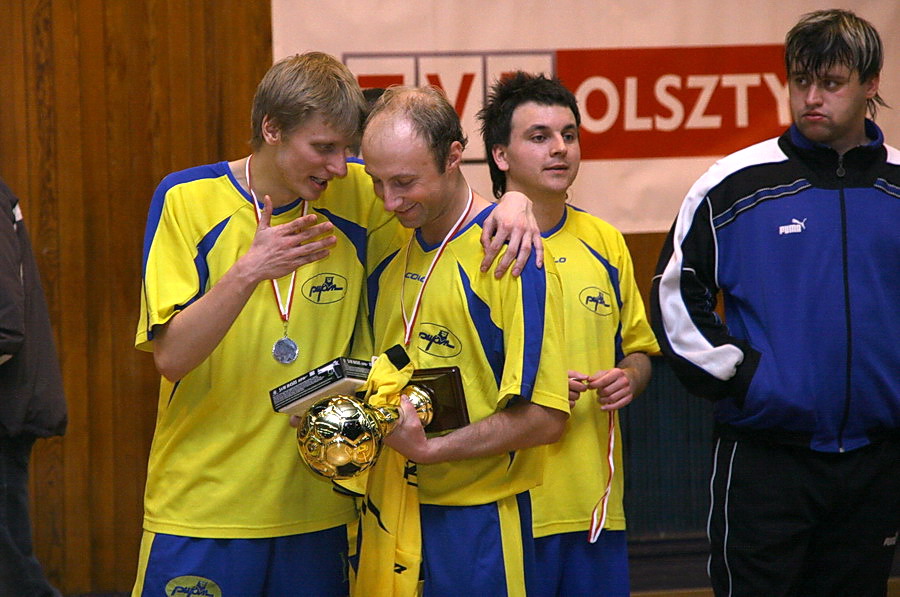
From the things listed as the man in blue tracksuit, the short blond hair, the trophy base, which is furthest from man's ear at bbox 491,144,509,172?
the trophy base

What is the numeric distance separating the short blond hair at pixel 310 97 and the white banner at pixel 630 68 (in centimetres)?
196

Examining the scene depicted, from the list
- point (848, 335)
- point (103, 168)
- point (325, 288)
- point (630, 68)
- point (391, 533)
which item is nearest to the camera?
point (391, 533)

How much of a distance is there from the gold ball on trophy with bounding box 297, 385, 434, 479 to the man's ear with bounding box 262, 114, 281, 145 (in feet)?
2.12

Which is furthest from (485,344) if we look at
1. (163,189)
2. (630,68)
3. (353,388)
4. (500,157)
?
(630,68)

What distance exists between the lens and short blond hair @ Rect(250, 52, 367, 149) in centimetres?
230

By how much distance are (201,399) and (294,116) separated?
0.65 meters

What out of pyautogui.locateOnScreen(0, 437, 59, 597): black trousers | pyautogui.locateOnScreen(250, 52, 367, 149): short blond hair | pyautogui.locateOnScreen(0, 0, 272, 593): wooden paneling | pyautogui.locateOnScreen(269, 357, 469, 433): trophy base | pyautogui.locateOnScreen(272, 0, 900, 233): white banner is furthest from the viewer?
pyautogui.locateOnScreen(272, 0, 900, 233): white banner

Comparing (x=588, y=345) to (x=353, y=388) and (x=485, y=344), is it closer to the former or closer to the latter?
(x=485, y=344)

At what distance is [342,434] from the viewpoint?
6.31 feet

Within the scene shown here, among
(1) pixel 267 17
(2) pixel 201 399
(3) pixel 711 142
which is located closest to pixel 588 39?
(3) pixel 711 142

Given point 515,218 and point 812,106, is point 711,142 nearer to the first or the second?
point 812,106

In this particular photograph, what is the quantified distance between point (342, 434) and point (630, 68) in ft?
9.66

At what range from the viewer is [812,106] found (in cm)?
257

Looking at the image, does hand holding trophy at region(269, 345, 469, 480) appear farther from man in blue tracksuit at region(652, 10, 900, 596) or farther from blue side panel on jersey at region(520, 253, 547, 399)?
man in blue tracksuit at region(652, 10, 900, 596)
